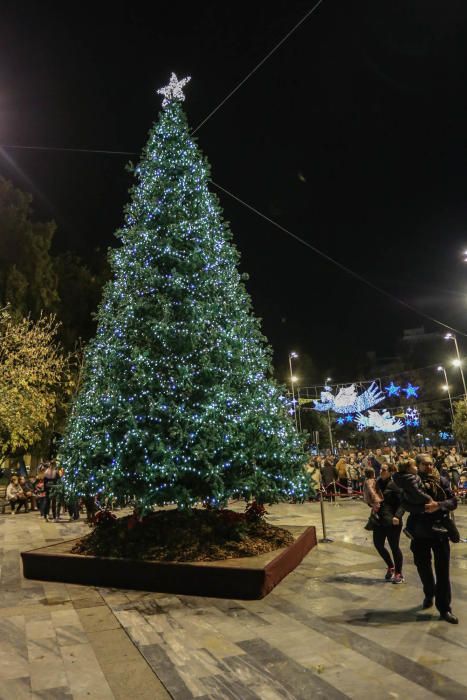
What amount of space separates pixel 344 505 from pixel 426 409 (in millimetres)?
46218

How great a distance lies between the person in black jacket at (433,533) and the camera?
529cm

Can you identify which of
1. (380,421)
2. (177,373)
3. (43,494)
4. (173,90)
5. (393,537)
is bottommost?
(393,537)

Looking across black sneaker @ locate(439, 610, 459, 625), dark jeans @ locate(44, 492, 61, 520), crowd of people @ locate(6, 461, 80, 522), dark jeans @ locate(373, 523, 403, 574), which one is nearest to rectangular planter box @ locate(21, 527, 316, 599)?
dark jeans @ locate(373, 523, 403, 574)

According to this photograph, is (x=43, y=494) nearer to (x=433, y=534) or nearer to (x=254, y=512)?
(x=254, y=512)

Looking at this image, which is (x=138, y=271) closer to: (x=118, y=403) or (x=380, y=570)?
(x=118, y=403)

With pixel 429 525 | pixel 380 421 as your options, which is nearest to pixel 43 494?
pixel 429 525

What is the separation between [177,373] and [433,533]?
453 cm

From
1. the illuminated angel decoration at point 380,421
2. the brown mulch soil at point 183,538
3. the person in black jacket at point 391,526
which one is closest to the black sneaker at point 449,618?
the person in black jacket at point 391,526

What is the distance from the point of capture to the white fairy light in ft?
33.3

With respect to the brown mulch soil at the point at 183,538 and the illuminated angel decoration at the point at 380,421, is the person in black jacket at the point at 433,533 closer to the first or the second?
the brown mulch soil at the point at 183,538

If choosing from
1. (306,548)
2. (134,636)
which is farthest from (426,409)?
(134,636)

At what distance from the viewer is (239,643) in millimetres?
4863

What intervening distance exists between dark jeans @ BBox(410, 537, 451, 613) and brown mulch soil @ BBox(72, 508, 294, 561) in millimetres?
2637

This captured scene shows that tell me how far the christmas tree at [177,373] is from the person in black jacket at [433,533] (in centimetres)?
280
